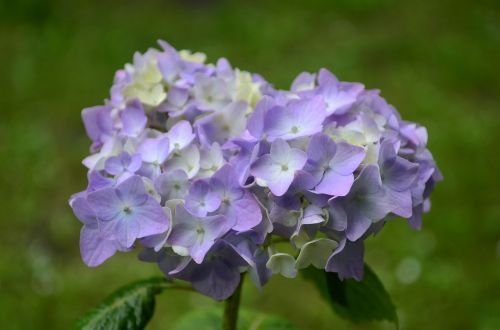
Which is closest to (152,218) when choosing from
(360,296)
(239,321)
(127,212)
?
(127,212)

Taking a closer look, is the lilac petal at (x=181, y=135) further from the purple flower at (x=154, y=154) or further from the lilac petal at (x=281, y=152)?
the lilac petal at (x=281, y=152)

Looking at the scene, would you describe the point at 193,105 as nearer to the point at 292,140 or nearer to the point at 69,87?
the point at 292,140

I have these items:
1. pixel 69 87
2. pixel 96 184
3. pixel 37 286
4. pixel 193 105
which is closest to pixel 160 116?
pixel 193 105

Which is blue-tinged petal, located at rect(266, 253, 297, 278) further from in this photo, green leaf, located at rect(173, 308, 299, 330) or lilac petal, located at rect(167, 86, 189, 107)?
green leaf, located at rect(173, 308, 299, 330)

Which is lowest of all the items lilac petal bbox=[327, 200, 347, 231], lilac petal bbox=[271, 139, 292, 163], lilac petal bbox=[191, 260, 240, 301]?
lilac petal bbox=[191, 260, 240, 301]

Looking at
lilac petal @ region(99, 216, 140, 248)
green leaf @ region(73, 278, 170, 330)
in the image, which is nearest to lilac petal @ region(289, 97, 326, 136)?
lilac petal @ region(99, 216, 140, 248)

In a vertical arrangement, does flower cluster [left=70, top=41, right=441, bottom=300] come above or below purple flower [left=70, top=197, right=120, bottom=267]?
above

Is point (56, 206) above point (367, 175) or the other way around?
the other way around
